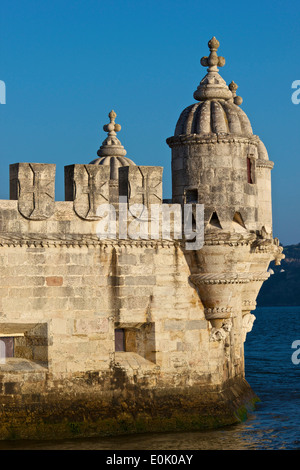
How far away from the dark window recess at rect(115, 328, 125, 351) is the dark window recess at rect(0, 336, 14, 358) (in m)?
2.40

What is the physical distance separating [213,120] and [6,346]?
7.08 metres

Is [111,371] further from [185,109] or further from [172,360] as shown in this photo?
[185,109]

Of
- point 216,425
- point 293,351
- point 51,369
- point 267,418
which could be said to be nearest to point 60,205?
point 51,369

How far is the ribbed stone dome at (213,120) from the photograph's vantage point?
78.7 feet

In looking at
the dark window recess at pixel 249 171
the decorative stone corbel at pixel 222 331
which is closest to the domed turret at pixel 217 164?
the dark window recess at pixel 249 171

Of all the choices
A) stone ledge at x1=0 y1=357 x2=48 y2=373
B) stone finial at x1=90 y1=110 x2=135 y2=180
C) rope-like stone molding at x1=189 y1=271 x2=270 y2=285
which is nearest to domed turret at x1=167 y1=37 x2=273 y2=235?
rope-like stone molding at x1=189 y1=271 x2=270 y2=285

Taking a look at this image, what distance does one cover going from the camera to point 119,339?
23.5m

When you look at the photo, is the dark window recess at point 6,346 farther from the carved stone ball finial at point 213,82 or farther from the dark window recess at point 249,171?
the carved stone ball finial at point 213,82

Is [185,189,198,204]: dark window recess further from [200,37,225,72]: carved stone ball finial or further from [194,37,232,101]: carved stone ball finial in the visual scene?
[200,37,225,72]: carved stone ball finial

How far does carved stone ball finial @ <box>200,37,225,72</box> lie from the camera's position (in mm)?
25297

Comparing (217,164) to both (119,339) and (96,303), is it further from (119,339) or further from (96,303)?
(119,339)

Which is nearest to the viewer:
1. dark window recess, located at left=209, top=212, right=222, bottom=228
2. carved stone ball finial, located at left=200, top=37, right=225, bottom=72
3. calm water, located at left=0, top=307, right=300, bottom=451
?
calm water, located at left=0, top=307, right=300, bottom=451

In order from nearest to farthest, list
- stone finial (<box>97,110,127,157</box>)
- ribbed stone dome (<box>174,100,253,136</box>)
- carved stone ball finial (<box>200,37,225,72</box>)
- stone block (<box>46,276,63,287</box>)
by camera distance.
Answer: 1. stone block (<box>46,276,63,287</box>)
2. ribbed stone dome (<box>174,100,253,136</box>)
3. carved stone ball finial (<box>200,37,225,72</box>)
4. stone finial (<box>97,110,127,157</box>)

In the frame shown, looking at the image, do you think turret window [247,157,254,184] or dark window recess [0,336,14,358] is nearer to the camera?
dark window recess [0,336,14,358]
